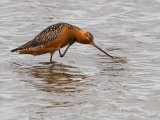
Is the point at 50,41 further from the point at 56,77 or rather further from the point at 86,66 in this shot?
the point at 56,77

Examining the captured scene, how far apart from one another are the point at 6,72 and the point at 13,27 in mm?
3505

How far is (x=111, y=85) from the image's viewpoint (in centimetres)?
962

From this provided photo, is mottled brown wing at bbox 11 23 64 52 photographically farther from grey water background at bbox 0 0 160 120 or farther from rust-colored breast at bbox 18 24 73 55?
grey water background at bbox 0 0 160 120

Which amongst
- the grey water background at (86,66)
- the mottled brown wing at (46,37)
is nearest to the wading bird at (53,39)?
the mottled brown wing at (46,37)

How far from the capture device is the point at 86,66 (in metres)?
11.1

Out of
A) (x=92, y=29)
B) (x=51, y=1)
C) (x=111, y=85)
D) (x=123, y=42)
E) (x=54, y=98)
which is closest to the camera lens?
(x=54, y=98)

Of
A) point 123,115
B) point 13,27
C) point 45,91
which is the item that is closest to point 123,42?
point 13,27

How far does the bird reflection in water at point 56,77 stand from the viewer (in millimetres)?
9539

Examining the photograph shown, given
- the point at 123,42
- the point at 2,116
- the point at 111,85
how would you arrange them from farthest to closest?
the point at 123,42
the point at 111,85
the point at 2,116

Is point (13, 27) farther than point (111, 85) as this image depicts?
Yes

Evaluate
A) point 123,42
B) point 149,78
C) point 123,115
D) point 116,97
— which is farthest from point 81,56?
point 123,115

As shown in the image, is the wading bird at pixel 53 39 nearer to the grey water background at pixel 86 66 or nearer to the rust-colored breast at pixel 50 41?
the rust-colored breast at pixel 50 41

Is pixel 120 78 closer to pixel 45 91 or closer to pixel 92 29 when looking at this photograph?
pixel 45 91

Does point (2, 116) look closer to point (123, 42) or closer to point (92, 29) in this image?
point (123, 42)
